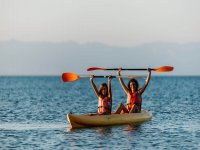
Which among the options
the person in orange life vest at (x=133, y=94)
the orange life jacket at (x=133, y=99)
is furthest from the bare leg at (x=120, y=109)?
the orange life jacket at (x=133, y=99)

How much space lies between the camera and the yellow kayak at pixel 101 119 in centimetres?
3226

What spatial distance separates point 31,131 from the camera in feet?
106

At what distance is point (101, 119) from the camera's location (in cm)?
3300

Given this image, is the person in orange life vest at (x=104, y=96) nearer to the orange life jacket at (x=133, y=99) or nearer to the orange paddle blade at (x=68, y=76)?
the orange life jacket at (x=133, y=99)

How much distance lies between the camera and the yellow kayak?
32259mm

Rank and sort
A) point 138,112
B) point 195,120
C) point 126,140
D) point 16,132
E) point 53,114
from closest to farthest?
1. point 126,140
2. point 16,132
3. point 138,112
4. point 195,120
5. point 53,114

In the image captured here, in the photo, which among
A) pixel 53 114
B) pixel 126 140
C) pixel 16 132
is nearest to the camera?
pixel 126 140

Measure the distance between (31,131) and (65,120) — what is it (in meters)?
6.93

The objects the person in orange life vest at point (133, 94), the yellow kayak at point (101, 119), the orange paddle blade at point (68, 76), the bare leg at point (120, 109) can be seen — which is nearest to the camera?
the yellow kayak at point (101, 119)

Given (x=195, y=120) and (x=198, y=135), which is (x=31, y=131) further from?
(x=195, y=120)

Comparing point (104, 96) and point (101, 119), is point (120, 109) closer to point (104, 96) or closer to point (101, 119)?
point (104, 96)

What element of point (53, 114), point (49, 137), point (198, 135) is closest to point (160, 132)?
point (198, 135)

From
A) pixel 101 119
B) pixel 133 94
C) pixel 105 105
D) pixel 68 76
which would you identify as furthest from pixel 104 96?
pixel 68 76

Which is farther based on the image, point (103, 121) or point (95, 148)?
point (103, 121)
